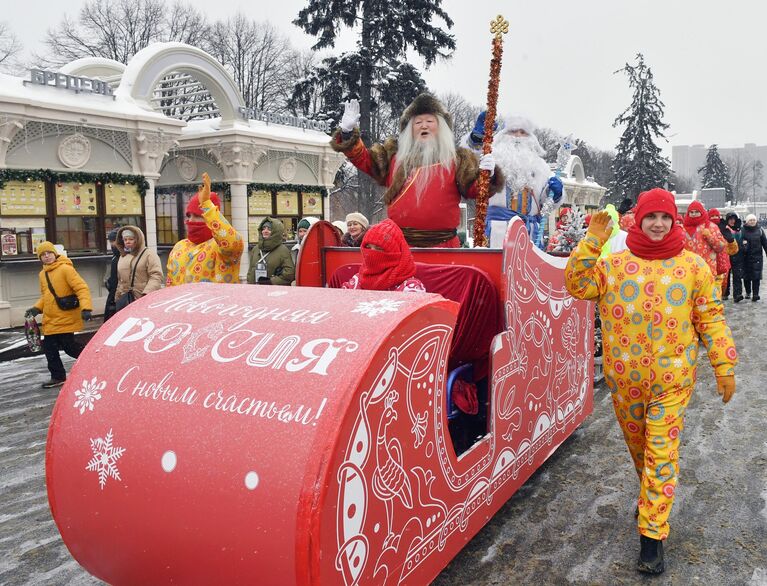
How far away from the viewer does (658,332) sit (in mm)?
3062

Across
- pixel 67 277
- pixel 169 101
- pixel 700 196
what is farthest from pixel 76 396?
pixel 700 196

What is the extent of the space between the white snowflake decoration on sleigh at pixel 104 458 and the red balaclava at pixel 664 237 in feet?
8.19

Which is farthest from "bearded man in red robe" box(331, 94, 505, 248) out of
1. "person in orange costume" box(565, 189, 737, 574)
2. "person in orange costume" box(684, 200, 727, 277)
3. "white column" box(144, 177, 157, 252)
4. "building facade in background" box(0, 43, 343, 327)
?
"white column" box(144, 177, 157, 252)

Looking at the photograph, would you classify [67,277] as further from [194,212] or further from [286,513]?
[286,513]

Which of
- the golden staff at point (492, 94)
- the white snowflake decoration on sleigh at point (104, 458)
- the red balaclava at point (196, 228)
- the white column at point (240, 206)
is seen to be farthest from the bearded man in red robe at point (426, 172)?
the white column at point (240, 206)

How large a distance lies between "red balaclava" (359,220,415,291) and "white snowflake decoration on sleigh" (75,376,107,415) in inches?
50.4

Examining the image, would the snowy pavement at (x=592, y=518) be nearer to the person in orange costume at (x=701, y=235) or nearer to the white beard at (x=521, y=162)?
the white beard at (x=521, y=162)

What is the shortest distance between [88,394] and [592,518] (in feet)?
8.90

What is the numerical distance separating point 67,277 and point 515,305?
4.95 metres

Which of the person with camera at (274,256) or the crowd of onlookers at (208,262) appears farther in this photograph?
the person with camera at (274,256)

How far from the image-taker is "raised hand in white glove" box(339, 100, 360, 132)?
4.54 meters

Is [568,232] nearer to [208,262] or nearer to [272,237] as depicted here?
[272,237]

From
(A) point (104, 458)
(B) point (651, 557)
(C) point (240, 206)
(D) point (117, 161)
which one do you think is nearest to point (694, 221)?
(B) point (651, 557)

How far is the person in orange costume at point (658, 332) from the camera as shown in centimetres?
301
